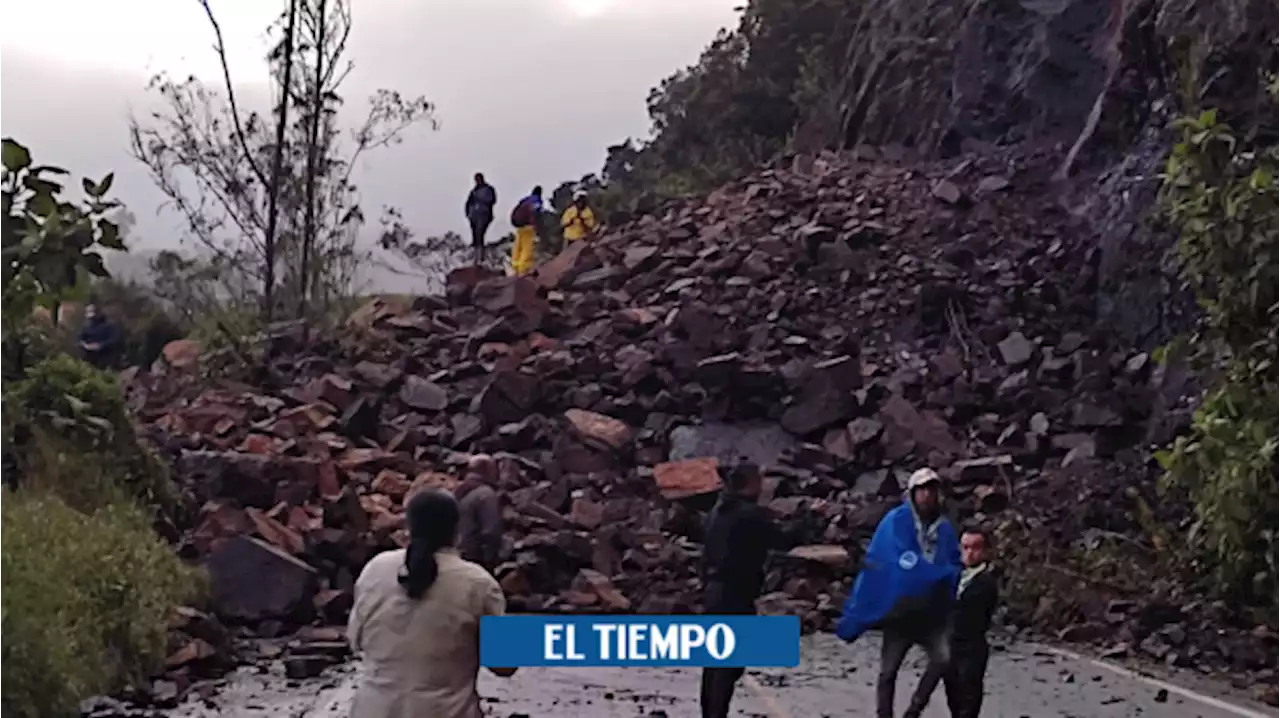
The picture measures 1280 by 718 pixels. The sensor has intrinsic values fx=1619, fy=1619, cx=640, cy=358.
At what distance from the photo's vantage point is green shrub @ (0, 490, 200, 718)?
32.4ft

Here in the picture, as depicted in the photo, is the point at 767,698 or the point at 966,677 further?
the point at 767,698

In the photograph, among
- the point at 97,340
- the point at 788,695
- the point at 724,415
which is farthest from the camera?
the point at 97,340

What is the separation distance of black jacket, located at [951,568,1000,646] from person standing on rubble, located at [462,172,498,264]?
22.2 metres

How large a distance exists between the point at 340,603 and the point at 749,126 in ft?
110

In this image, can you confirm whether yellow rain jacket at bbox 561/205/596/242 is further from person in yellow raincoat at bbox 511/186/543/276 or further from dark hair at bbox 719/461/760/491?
dark hair at bbox 719/461/760/491

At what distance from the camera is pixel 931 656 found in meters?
9.14

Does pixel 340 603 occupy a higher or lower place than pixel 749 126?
lower

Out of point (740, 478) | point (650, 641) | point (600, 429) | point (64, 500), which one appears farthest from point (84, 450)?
point (740, 478)

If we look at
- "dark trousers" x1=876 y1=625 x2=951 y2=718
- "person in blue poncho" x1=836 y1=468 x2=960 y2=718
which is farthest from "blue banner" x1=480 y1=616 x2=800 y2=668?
"dark trousers" x1=876 y1=625 x2=951 y2=718

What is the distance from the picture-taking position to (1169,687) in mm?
12867

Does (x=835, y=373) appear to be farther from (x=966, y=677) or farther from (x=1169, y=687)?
(x=966, y=677)

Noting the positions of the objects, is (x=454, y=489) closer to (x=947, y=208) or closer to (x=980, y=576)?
(x=980, y=576)

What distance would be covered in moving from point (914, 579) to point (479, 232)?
75.2 ft

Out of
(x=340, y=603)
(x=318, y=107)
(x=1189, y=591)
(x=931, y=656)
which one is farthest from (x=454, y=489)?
(x=318, y=107)
